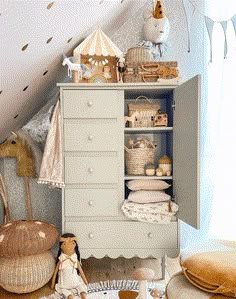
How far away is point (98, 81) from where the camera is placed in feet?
Result: 7.80

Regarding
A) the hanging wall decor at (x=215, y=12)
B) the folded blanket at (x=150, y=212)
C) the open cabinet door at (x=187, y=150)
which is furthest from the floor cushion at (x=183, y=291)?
the hanging wall decor at (x=215, y=12)

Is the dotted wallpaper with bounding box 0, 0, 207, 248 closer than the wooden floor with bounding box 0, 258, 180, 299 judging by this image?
Yes

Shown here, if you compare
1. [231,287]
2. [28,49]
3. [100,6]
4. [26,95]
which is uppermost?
[100,6]

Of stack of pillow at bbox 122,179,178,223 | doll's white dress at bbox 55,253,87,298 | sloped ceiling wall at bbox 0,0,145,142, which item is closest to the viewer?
sloped ceiling wall at bbox 0,0,145,142

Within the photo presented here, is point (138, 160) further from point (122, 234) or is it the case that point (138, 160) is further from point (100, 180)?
point (122, 234)

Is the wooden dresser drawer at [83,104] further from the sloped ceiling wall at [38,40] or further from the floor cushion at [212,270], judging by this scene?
the floor cushion at [212,270]

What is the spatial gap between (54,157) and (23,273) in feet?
2.19

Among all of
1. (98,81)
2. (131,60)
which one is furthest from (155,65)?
(98,81)

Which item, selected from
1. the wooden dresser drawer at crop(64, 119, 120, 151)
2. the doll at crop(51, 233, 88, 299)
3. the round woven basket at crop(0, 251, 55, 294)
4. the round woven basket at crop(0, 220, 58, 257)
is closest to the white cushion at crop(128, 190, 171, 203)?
the wooden dresser drawer at crop(64, 119, 120, 151)

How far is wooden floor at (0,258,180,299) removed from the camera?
7.97ft

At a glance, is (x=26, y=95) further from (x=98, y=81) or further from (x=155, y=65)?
(x=155, y=65)

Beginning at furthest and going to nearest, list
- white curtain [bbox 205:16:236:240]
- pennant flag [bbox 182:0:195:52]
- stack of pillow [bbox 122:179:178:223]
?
pennant flag [bbox 182:0:195:52] < white curtain [bbox 205:16:236:240] < stack of pillow [bbox 122:179:178:223]

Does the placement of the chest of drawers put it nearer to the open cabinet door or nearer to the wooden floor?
the open cabinet door

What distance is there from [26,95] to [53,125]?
310 millimetres
